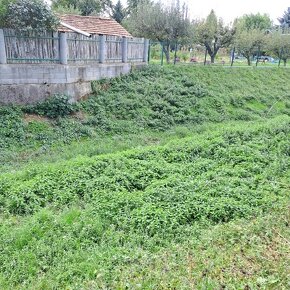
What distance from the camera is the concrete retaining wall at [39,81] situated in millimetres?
10875

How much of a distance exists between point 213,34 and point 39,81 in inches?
673

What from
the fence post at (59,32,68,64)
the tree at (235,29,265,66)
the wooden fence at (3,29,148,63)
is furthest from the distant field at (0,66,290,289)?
the tree at (235,29,265,66)

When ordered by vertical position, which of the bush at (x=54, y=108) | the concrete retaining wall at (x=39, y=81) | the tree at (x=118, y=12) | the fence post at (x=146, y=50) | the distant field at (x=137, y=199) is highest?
the tree at (x=118, y=12)

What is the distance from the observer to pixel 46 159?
883 centimetres

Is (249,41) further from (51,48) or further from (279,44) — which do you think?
(51,48)

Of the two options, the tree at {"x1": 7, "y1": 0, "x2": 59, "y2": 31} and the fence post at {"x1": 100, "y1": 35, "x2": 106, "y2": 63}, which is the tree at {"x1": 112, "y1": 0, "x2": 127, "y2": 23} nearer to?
the fence post at {"x1": 100, "y1": 35, "x2": 106, "y2": 63}

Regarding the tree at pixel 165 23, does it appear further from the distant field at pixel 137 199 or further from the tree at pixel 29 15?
the tree at pixel 29 15

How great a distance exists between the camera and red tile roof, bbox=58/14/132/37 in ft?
52.0

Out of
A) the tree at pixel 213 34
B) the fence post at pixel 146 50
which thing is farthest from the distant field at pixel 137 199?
the tree at pixel 213 34

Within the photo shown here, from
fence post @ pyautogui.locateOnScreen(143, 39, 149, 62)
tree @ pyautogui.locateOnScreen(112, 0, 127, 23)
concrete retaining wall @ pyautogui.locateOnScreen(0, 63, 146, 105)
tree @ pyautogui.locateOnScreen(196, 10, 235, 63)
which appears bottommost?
concrete retaining wall @ pyautogui.locateOnScreen(0, 63, 146, 105)

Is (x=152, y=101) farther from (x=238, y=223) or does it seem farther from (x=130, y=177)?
(x=238, y=223)

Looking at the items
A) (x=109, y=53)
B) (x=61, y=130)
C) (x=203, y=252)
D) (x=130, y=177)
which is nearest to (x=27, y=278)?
(x=203, y=252)

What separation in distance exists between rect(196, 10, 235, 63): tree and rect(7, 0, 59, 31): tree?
15.3 m

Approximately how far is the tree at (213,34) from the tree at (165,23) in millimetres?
3948
